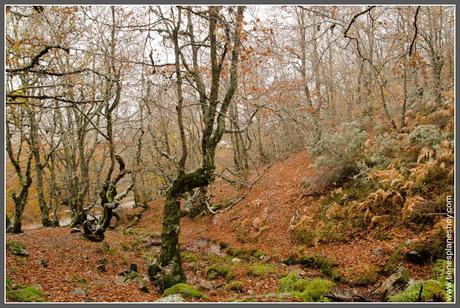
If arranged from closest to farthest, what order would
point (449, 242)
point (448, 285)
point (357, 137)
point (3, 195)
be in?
1. point (448, 285)
2. point (3, 195)
3. point (449, 242)
4. point (357, 137)

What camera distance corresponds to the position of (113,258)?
9.66 meters

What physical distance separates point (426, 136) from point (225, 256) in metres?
6.97

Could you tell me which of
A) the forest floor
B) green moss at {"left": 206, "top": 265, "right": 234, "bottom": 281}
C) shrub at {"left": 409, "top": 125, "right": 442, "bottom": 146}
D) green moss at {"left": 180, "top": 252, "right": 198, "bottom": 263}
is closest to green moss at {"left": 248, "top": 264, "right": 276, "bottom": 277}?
the forest floor

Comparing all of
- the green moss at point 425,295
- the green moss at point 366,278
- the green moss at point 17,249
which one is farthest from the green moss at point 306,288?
the green moss at point 17,249

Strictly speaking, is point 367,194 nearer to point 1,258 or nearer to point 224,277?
point 224,277

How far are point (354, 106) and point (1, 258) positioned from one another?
15.4 metres

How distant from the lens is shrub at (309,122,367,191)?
1147 cm

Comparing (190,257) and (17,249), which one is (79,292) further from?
(190,257)

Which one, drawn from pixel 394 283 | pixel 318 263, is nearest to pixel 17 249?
pixel 318 263

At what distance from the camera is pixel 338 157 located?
38.5 feet

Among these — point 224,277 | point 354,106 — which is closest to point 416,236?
point 224,277

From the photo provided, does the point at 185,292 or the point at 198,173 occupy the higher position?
the point at 198,173

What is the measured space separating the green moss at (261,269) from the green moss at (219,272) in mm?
516

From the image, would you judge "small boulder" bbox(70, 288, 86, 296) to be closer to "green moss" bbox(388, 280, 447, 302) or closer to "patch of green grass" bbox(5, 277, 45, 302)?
"patch of green grass" bbox(5, 277, 45, 302)
